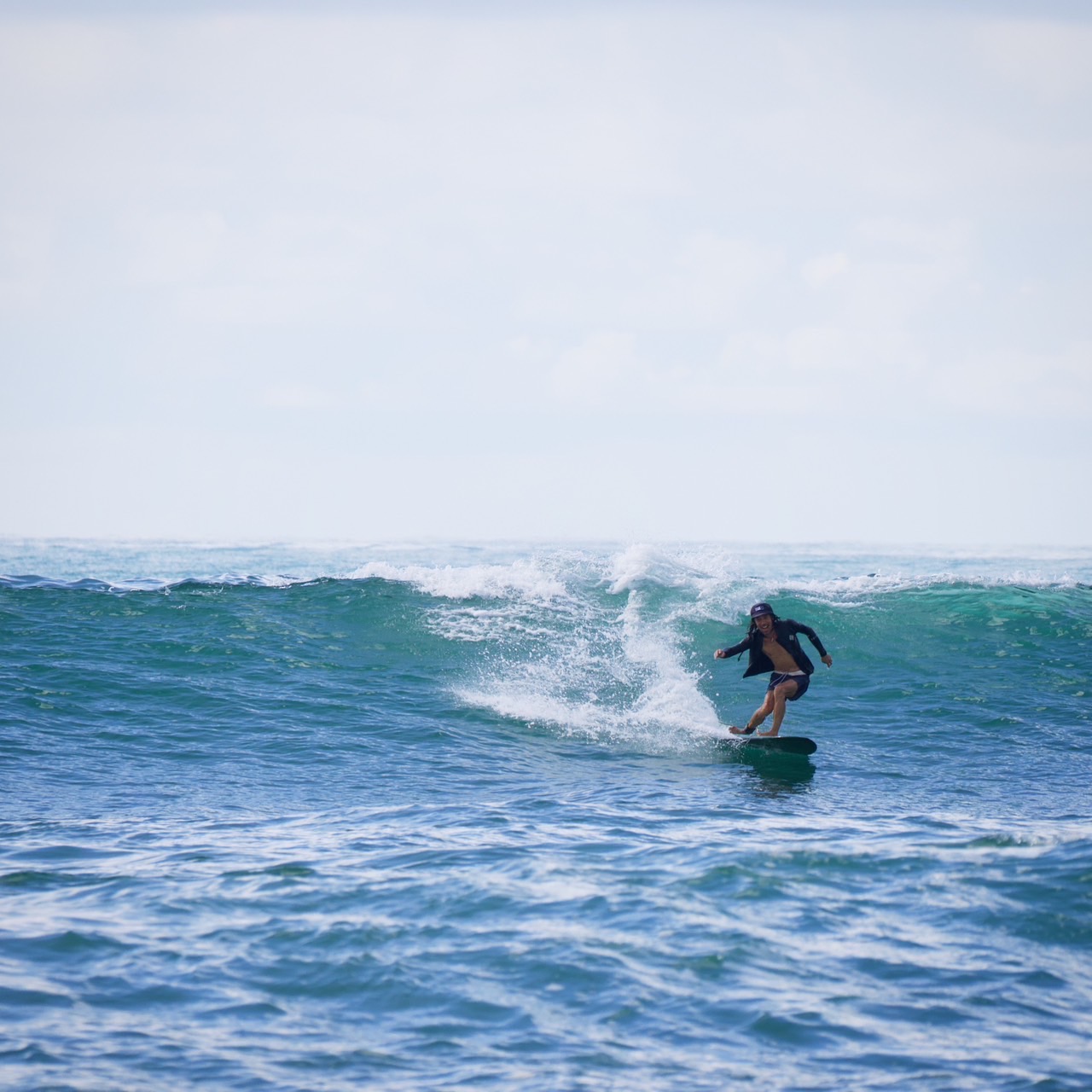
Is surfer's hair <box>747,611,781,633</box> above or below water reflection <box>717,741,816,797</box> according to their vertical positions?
above

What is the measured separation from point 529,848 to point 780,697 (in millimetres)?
5023

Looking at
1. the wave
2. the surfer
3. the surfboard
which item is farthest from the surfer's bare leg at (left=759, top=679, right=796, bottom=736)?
the wave

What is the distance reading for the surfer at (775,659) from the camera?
41.8 feet

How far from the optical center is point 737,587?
21.0m

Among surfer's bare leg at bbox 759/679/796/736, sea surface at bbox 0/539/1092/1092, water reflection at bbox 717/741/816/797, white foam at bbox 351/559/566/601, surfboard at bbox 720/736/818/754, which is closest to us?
sea surface at bbox 0/539/1092/1092

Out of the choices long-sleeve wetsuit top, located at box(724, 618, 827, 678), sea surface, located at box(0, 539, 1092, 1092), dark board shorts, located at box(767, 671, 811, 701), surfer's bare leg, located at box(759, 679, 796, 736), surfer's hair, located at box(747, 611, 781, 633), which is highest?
surfer's hair, located at box(747, 611, 781, 633)

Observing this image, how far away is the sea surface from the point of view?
5.57 meters

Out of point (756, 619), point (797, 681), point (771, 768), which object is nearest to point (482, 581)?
point (756, 619)

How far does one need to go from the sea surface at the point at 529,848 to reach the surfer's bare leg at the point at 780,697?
66 cm

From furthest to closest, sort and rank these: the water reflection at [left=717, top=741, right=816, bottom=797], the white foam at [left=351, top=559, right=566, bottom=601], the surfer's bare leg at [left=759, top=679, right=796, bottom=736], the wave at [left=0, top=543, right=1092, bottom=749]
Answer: the white foam at [left=351, top=559, right=566, bottom=601], the wave at [left=0, top=543, right=1092, bottom=749], the surfer's bare leg at [left=759, top=679, right=796, bottom=736], the water reflection at [left=717, top=741, right=816, bottom=797]

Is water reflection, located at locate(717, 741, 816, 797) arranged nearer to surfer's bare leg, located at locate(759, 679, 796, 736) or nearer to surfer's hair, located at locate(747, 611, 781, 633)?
surfer's bare leg, located at locate(759, 679, 796, 736)

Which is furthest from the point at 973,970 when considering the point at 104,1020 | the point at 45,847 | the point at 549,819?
the point at 45,847

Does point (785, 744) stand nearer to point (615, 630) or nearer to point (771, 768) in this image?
point (771, 768)

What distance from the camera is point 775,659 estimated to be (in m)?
12.9
